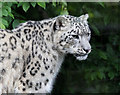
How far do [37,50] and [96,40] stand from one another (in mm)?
4014

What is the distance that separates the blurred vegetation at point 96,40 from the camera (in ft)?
31.9

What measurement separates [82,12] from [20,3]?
219 cm

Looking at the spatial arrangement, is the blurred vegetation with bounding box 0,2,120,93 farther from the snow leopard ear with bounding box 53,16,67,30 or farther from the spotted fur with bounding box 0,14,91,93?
the snow leopard ear with bounding box 53,16,67,30

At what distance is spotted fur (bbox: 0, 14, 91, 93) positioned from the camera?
23.9 ft

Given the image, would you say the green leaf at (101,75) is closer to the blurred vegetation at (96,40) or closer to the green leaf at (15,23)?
the blurred vegetation at (96,40)

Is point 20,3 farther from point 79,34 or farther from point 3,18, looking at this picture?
point 79,34

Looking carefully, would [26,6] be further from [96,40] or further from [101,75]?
[96,40]

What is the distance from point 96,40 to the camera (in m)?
11.1

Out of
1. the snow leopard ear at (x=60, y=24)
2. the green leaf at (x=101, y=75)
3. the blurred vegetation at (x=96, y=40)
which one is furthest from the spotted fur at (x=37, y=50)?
the green leaf at (x=101, y=75)

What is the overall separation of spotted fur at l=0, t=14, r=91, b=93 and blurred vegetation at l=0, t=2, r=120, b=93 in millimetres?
1103

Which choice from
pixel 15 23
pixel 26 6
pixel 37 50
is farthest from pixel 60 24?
pixel 15 23

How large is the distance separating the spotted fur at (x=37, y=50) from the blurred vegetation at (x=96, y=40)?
1.10 meters

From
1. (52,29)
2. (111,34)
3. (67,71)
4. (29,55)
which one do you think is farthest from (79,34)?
(67,71)

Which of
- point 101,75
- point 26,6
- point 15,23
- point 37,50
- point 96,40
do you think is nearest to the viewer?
point 37,50
